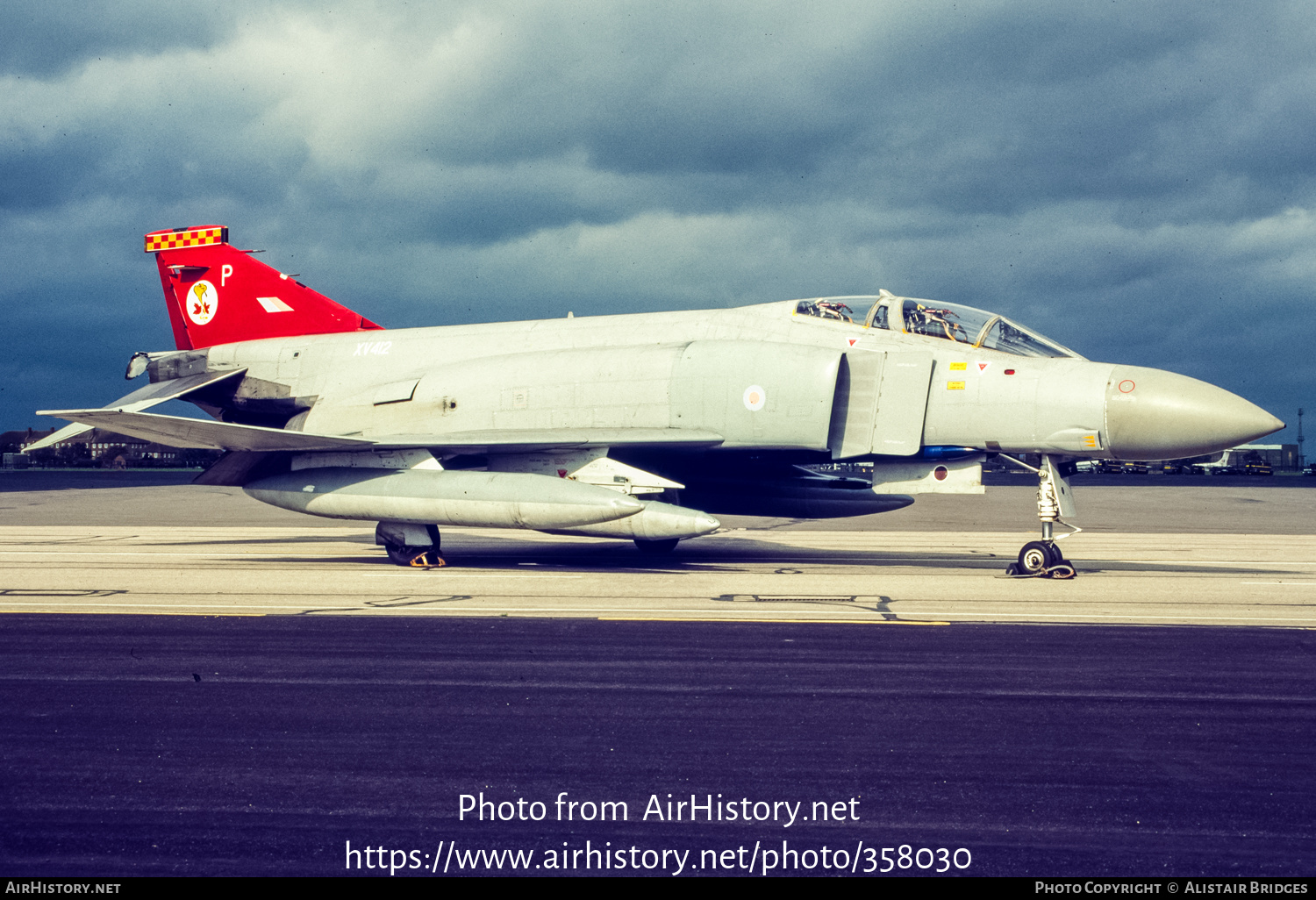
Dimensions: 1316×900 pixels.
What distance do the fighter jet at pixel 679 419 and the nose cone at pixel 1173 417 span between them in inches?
0.8

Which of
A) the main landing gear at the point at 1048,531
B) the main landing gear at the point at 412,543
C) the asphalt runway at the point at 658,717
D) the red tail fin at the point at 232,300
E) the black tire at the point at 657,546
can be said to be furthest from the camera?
the red tail fin at the point at 232,300

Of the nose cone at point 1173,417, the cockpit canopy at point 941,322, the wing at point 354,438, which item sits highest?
the cockpit canopy at point 941,322

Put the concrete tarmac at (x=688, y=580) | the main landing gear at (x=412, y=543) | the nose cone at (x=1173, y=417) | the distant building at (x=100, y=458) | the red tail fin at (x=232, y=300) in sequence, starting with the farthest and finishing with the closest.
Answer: the distant building at (x=100, y=458), the red tail fin at (x=232, y=300), the main landing gear at (x=412, y=543), the nose cone at (x=1173, y=417), the concrete tarmac at (x=688, y=580)

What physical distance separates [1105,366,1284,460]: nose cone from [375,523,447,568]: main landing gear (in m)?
8.67

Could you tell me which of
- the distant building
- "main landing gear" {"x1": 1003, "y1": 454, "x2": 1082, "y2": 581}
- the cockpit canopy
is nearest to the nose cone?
"main landing gear" {"x1": 1003, "y1": 454, "x2": 1082, "y2": 581}

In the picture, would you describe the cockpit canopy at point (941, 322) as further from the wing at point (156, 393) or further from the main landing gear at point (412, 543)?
the wing at point (156, 393)

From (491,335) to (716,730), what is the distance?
427 inches

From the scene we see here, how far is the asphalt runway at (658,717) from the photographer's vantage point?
3.83 m

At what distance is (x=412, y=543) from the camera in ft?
45.3

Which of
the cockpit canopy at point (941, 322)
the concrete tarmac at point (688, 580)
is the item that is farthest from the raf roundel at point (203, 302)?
the cockpit canopy at point (941, 322)

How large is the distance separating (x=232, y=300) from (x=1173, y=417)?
47.5 ft

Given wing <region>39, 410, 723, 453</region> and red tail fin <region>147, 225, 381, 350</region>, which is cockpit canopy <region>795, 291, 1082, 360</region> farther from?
red tail fin <region>147, 225, 381, 350</region>

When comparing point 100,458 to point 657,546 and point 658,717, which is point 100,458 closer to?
point 657,546

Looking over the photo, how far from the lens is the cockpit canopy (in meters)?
12.2
